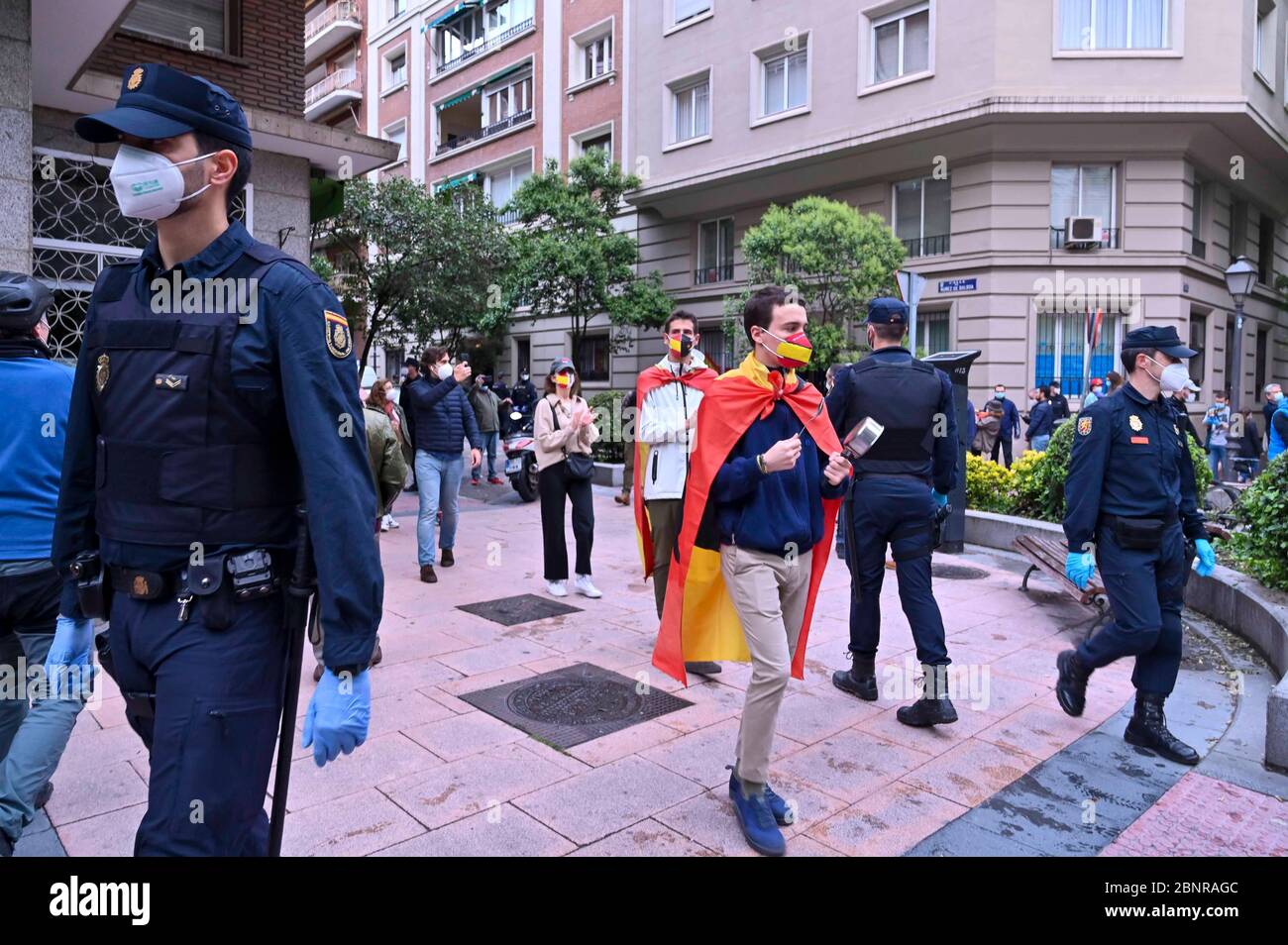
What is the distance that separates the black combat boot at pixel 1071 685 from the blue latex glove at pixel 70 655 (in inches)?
175

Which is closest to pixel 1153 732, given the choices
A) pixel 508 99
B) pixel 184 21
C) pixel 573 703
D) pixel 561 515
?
pixel 573 703

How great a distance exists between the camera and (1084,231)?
18.0m

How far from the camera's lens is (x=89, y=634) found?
8.74ft

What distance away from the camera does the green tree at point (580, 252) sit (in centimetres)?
2202

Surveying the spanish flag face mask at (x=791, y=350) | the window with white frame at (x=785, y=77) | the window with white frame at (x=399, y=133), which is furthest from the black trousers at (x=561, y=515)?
the window with white frame at (x=399, y=133)

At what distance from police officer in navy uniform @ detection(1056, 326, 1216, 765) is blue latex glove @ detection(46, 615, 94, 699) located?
411 cm

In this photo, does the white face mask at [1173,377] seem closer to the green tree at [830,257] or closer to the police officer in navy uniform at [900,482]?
the police officer in navy uniform at [900,482]

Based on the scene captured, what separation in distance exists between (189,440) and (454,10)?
108 feet

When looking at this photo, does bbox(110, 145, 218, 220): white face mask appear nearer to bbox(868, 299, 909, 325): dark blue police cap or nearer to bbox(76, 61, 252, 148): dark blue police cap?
bbox(76, 61, 252, 148): dark blue police cap

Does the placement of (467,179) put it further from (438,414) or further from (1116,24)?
(438,414)
